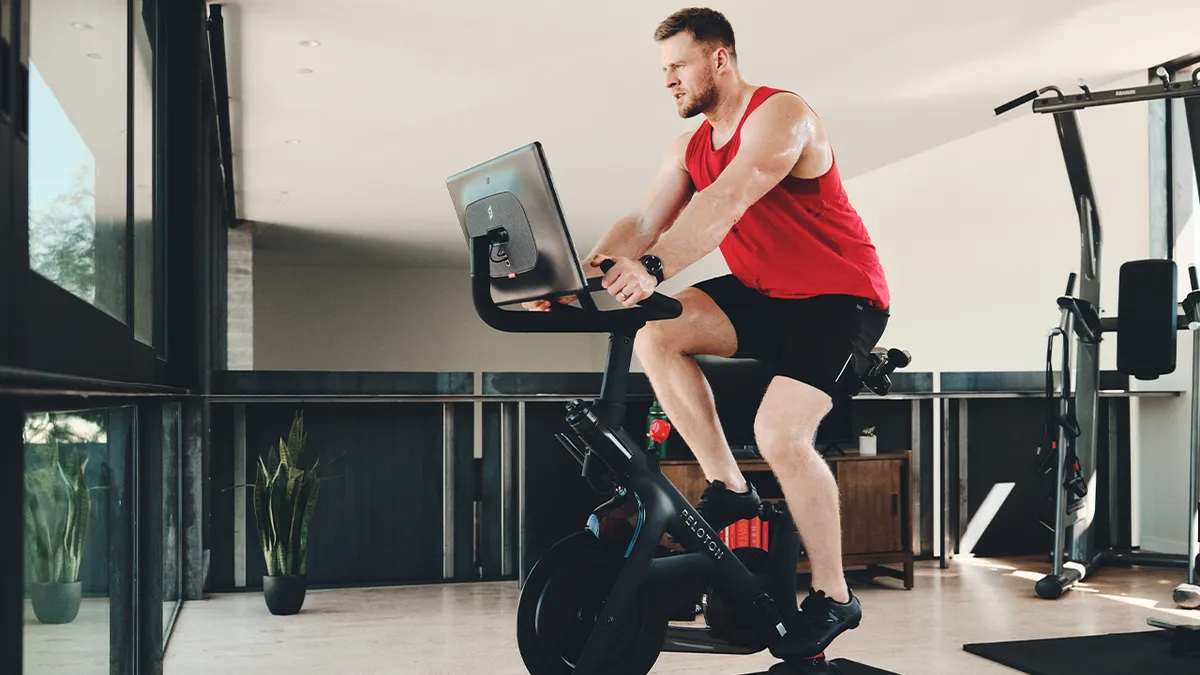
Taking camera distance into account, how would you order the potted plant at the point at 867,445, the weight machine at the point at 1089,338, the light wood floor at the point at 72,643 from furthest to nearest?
1. the potted plant at the point at 867,445
2. the weight machine at the point at 1089,338
3. the light wood floor at the point at 72,643

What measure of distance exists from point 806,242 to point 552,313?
623 mm

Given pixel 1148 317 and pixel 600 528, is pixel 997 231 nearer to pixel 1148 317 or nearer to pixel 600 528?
pixel 1148 317

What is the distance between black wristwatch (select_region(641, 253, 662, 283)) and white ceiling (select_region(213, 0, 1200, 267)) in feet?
10.8

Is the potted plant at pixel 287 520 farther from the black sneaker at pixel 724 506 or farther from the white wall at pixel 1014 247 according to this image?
→ the white wall at pixel 1014 247

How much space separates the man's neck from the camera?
2.34m

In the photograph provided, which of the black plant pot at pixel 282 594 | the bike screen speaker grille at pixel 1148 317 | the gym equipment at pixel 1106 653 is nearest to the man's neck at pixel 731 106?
the gym equipment at pixel 1106 653

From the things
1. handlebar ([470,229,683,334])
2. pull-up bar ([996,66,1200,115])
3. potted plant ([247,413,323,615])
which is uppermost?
pull-up bar ([996,66,1200,115])

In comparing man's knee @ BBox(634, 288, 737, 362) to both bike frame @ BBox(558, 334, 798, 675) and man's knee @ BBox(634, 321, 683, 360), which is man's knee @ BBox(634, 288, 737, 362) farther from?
bike frame @ BBox(558, 334, 798, 675)

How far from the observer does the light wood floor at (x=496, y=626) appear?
3102 millimetres

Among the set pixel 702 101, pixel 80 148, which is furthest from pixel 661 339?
pixel 80 148

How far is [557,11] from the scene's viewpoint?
5.09m

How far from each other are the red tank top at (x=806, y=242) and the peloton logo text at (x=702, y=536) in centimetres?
54

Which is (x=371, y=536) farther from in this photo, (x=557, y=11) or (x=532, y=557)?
(x=557, y=11)

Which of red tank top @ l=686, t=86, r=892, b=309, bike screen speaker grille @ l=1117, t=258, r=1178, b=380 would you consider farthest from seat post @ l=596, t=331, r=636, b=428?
bike screen speaker grille @ l=1117, t=258, r=1178, b=380
